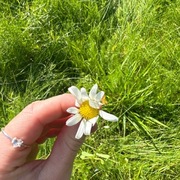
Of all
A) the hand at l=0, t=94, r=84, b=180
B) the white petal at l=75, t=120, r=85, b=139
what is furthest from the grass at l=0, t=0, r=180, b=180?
the white petal at l=75, t=120, r=85, b=139

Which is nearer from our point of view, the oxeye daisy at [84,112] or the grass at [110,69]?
the oxeye daisy at [84,112]

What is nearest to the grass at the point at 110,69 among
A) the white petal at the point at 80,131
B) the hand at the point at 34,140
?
the hand at the point at 34,140

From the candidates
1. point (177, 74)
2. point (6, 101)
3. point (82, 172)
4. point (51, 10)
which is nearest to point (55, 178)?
point (82, 172)

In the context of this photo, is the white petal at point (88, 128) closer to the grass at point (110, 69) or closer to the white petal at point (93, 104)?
the white petal at point (93, 104)

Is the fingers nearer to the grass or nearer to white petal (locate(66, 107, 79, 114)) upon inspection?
white petal (locate(66, 107, 79, 114))

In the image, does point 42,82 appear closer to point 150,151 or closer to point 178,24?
point 150,151

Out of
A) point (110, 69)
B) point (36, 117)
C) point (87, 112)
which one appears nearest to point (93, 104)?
point (87, 112)
